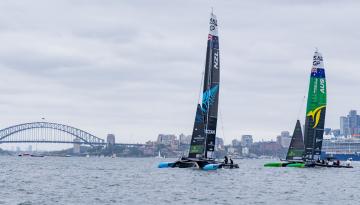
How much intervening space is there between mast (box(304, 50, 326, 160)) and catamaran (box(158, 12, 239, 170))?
1962cm

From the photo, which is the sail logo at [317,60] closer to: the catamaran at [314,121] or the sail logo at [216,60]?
the catamaran at [314,121]

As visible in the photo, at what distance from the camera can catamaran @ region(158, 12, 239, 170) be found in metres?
65.2

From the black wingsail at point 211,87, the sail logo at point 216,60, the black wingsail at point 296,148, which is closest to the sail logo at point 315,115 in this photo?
the black wingsail at point 296,148

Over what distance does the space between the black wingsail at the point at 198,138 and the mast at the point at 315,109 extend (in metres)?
20.8

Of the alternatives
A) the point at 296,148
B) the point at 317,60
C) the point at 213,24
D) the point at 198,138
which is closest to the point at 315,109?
the point at 296,148

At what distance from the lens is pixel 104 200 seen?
127ft

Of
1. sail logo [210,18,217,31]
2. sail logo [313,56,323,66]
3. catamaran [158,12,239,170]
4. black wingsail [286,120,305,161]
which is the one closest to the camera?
catamaran [158,12,239,170]

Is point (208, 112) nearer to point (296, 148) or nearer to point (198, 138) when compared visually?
point (198, 138)

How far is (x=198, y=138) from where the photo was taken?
65.6 meters

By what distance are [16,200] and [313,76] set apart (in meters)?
50.8

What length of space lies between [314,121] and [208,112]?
21389 millimetres

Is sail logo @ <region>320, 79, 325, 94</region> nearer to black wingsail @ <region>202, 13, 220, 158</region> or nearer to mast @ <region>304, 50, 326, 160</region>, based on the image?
mast @ <region>304, 50, 326, 160</region>

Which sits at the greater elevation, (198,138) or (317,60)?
(317,60)

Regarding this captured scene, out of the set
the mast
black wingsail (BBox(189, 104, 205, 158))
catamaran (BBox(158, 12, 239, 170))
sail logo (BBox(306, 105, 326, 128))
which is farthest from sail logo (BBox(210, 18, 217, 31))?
sail logo (BBox(306, 105, 326, 128))
